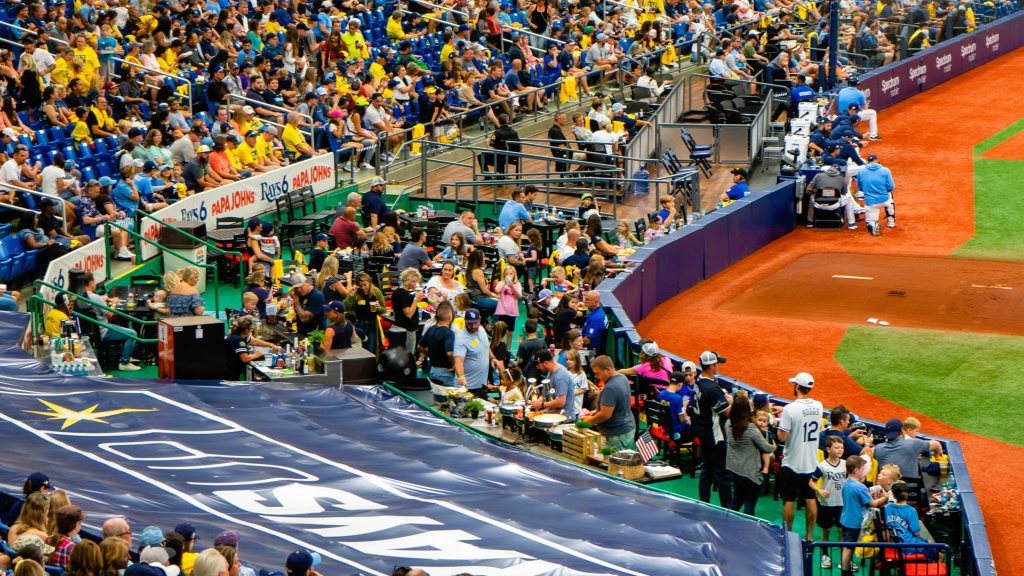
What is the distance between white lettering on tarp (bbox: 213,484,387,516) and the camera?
10266 mm

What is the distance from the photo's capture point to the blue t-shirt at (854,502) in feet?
35.8

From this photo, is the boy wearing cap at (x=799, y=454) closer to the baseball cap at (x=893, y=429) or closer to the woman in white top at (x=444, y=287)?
the baseball cap at (x=893, y=429)

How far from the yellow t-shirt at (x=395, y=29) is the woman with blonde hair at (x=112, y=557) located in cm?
2134

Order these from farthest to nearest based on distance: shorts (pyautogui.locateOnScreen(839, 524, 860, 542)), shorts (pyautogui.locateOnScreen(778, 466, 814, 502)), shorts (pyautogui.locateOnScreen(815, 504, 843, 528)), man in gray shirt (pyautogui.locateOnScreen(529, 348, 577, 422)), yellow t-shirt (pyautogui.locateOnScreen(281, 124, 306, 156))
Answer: yellow t-shirt (pyautogui.locateOnScreen(281, 124, 306, 156))
man in gray shirt (pyautogui.locateOnScreen(529, 348, 577, 422))
shorts (pyautogui.locateOnScreen(778, 466, 814, 502))
shorts (pyautogui.locateOnScreen(815, 504, 843, 528))
shorts (pyautogui.locateOnScreen(839, 524, 860, 542))

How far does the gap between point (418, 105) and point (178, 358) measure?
12.5 meters

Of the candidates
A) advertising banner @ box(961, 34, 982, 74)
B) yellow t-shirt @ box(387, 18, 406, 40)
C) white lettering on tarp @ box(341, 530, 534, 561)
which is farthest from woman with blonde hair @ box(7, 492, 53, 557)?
advertising banner @ box(961, 34, 982, 74)

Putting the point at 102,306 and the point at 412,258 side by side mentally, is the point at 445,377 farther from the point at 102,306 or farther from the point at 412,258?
the point at 102,306

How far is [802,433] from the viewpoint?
37.5 feet

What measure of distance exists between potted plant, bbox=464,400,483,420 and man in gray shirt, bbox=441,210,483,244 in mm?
5182

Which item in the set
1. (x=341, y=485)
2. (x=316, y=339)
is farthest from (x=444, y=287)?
(x=341, y=485)

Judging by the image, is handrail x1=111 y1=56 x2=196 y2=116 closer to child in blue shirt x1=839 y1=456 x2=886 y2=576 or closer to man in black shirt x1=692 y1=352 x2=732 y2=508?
man in black shirt x1=692 y1=352 x2=732 y2=508

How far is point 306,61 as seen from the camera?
24469 millimetres

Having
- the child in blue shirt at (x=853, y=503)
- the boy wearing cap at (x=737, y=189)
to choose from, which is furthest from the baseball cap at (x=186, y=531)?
the boy wearing cap at (x=737, y=189)

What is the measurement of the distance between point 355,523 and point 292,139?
1251 centimetres
